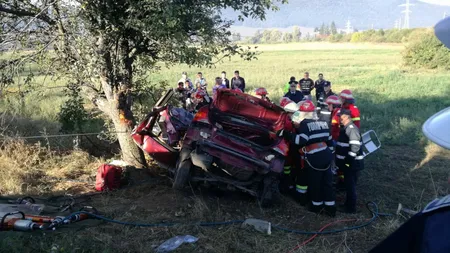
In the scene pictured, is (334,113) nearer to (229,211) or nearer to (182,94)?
(229,211)

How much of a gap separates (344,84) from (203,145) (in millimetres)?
23107

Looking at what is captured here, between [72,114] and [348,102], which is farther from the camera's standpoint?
[72,114]

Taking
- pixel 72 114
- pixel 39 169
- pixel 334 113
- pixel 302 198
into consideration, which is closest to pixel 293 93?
pixel 334 113

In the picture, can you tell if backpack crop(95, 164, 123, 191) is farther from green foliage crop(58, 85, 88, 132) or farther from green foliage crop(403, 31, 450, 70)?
green foliage crop(403, 31, 450, 70)

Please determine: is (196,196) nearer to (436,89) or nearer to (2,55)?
(2,55)

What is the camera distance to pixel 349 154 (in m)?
6.86

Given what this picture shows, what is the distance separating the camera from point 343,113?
7.04 metres

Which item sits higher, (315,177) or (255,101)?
(255,101)

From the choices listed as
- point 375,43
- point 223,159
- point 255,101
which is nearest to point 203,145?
point 223,159

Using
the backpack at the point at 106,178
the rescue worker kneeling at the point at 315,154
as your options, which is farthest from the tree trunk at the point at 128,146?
the rescue worker kneeling at the point at 315,154

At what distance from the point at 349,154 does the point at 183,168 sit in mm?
2681

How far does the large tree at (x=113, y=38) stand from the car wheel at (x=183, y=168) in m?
1.84

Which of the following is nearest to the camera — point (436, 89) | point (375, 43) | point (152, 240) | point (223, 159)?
point (152, 240)

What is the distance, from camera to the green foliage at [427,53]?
3556 centimetres
